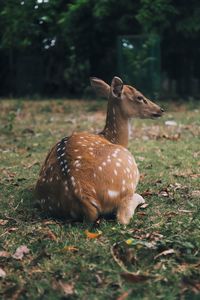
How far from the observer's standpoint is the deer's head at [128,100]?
5.91m

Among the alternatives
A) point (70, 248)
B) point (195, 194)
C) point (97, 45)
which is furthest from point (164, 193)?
point (97, 45)

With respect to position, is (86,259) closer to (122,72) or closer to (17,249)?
(17,249)

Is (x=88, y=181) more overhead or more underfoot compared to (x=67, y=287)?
more overhead

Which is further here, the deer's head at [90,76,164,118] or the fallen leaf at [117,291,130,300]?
the deer's head at [90,76,164,118]

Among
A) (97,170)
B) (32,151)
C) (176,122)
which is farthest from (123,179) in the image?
(176,122)

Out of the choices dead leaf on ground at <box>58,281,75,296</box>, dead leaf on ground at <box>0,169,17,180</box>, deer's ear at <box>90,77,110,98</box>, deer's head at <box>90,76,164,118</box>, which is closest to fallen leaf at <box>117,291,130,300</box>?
dead leaf on ground at <box>58,281,75,296</box>

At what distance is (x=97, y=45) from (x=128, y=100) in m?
10.8

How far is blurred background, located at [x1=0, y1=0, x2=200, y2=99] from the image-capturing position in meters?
13.4

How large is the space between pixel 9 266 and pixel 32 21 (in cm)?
1265

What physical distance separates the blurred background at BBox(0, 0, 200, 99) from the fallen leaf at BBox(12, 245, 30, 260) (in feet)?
24.8

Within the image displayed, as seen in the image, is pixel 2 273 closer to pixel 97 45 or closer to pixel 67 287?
pixel 67 287

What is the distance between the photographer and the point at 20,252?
4035mm

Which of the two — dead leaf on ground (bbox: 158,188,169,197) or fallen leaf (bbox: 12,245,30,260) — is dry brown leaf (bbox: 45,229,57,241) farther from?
dead leaf on ground (bbox: 158,188,169,197)

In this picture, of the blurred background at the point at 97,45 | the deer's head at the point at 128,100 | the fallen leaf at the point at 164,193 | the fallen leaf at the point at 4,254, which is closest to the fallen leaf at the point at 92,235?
the fallen leaf at the point at 4,254
